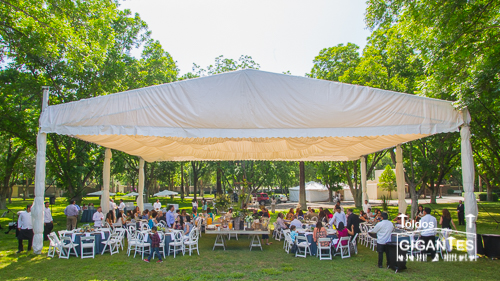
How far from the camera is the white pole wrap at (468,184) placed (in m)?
7.90

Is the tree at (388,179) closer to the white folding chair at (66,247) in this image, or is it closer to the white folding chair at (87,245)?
the white folding chair at (87,245)

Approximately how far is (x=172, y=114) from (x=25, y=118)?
1379 centimetres

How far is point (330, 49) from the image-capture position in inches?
897

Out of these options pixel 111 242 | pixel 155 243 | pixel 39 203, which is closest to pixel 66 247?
pixel 111 242

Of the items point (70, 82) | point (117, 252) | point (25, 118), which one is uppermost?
point (70, 82)

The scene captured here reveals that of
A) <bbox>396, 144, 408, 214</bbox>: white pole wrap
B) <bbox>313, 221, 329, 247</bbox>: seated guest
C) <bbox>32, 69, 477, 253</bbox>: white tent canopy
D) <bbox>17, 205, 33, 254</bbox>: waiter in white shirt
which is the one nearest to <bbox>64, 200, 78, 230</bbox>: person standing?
<bbox>17, 205, 33, 254</bbox>: waiter in white shirt

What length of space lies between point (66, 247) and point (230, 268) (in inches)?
177

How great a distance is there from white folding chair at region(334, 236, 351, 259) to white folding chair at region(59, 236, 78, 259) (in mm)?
7104

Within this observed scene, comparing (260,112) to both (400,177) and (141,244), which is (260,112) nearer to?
(141,244)

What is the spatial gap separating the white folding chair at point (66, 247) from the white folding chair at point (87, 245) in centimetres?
22

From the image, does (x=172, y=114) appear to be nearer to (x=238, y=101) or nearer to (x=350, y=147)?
(x=238, y=101)

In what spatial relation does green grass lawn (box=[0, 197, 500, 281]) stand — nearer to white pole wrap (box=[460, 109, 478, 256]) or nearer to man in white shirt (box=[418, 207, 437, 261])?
man in white shirt (box=[418, 207, 437, 261])

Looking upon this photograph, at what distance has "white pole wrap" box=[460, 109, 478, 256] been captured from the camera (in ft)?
25.9

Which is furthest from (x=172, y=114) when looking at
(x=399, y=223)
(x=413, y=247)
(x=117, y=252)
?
(x=399, y=223)
